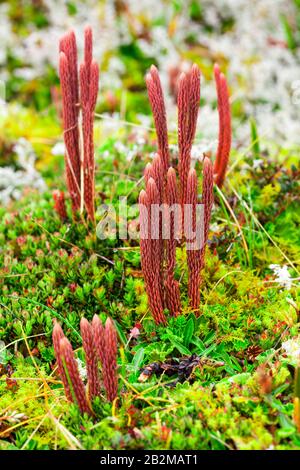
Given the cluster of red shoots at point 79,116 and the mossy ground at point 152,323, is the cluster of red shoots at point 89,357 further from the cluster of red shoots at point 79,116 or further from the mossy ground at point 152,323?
the cluster of red shoots at point 79,116

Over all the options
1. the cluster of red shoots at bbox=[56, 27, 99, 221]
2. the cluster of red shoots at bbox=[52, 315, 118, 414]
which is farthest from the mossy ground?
the cluster of red shoots at bbox=[56, 27, 99, 221]

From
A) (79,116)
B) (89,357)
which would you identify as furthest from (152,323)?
(79,116)

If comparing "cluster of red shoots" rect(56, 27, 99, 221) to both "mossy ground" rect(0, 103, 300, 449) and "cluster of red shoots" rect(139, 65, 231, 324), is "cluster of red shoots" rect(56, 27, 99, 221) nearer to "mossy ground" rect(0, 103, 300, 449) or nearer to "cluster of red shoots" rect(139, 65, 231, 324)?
"mossy ground" rect(0, 103, 300, 449)

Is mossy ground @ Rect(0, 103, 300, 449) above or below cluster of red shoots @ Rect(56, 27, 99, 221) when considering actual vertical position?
Answer: below

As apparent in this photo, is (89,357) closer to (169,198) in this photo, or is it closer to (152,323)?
(152,323)

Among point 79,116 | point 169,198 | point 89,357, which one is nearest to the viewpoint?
point 89,357

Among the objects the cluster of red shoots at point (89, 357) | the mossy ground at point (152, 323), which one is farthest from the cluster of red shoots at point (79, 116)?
the cluster of red shoots at point (89, 357)
